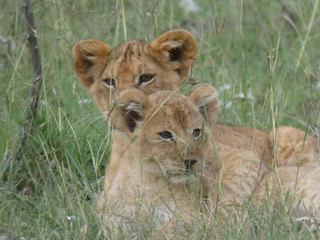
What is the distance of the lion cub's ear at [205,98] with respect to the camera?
543 cm

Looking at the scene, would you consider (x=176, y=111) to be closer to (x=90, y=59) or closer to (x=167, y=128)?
(x=167, y=128)

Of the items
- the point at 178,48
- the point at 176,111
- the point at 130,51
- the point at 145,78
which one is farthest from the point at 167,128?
the point at 178,48

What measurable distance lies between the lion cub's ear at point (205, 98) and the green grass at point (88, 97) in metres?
0.22

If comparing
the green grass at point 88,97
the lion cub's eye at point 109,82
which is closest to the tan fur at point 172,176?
the green grass at point 88,97

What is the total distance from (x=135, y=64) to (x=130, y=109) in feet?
2.27

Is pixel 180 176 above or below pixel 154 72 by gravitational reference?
below

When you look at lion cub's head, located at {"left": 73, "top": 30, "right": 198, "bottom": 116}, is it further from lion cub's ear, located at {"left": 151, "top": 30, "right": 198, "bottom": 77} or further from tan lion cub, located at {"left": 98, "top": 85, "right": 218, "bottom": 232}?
tan lion cub, located at {"left": 98, "top": 85, "right": 218, "bottom": 232}

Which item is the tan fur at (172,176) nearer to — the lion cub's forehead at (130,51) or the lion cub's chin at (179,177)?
the lion cub's chin at (179,177)

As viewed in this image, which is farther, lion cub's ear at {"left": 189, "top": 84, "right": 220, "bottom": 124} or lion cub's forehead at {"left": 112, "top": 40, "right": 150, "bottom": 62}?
lion cub's forehead at {"left": 112, "top": 40, "right": 150, "bottom": 62}

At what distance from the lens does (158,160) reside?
17.2 ft

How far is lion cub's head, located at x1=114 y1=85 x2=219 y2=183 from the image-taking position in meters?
5.20

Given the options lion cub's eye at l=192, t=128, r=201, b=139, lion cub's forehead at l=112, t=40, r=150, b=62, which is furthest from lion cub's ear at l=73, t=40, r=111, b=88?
lion cub's eye at l=192, t=128, r=201, b=139

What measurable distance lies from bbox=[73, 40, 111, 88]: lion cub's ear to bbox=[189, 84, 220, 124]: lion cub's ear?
0.94 metres

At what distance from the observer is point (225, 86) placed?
741 cm
